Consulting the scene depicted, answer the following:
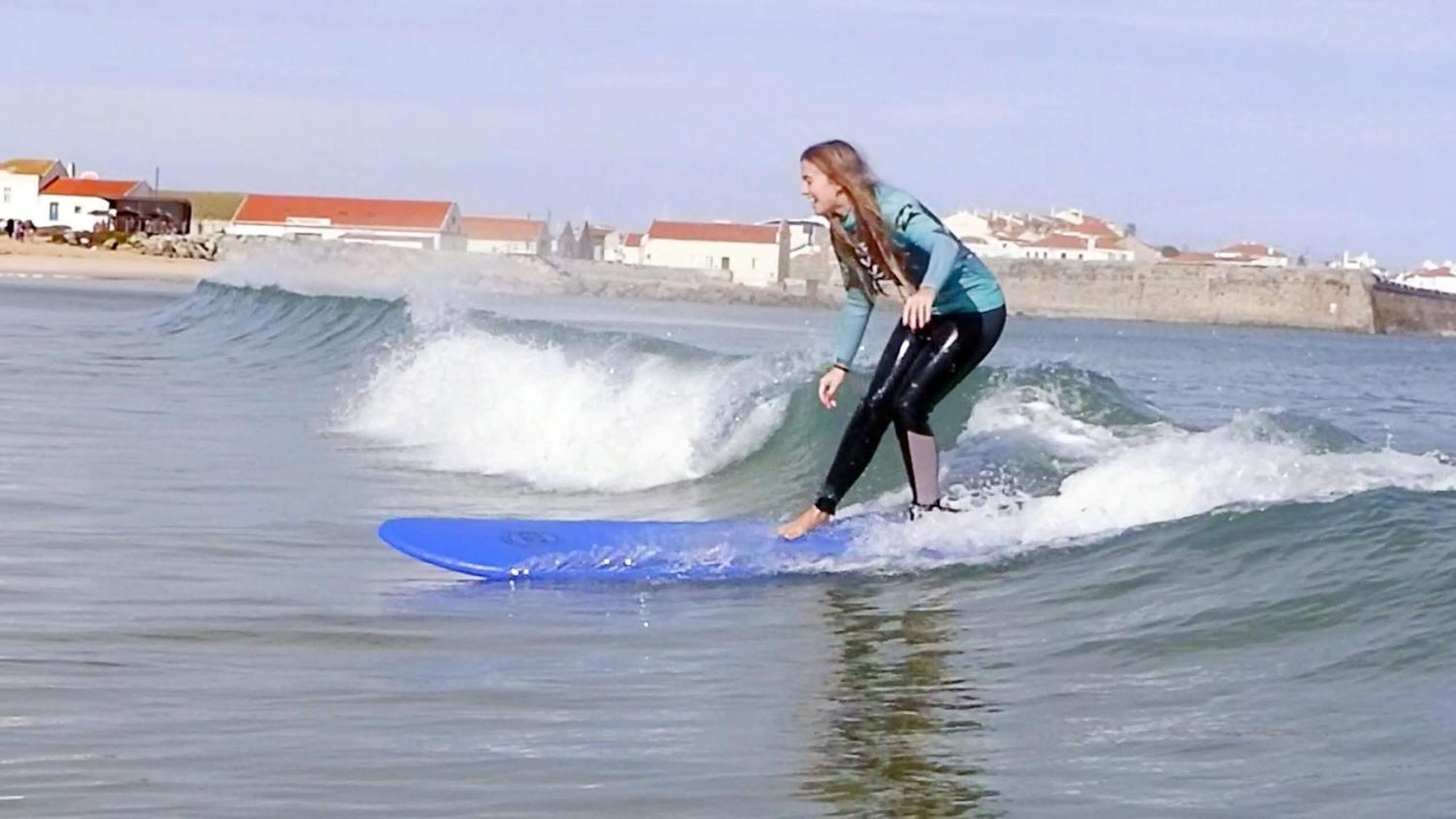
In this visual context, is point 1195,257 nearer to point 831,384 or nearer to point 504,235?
point 504,235

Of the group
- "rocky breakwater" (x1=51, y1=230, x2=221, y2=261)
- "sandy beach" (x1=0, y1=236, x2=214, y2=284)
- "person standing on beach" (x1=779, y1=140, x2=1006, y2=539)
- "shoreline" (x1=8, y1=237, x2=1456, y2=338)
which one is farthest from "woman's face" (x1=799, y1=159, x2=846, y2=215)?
"shoreline" (x1=8, y1=237, x2=1456, y2=338)

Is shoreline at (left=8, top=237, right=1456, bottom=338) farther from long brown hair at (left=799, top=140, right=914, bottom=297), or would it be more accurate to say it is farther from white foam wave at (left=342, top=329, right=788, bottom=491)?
long brown hair at (left=799, top=140, right=914, bottom=297)

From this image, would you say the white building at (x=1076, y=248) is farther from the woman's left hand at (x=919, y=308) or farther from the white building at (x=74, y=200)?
the woman's left hand at (x=919, y=308)

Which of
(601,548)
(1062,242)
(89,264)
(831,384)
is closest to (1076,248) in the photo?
(1062,242)

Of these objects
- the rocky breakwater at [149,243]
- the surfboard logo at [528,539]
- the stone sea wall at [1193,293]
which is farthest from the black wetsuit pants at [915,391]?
the stone sea wall at [1193,293]

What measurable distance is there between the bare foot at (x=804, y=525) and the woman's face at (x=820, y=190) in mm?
1231

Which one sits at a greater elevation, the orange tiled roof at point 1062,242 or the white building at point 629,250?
the orange tiled roof at point 1062,242

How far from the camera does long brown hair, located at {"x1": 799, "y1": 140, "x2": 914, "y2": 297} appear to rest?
7.31 meters

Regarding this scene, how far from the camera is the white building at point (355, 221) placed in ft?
302

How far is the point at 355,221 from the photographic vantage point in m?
95.9

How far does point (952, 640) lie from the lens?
6539 millimetres

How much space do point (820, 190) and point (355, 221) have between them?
90.7 meters

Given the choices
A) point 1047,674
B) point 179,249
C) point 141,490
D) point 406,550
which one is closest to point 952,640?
point 1047,674

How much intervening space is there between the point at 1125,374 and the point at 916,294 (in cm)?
2117
